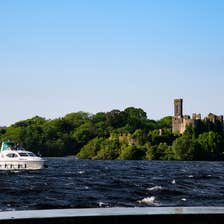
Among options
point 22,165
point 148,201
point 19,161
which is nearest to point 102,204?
point 148,201

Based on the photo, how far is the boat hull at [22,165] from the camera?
8900 centimetres

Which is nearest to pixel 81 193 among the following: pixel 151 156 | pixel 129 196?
pixel 129 196

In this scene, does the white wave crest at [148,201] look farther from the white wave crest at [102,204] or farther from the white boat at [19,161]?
the white boat at [19,161]

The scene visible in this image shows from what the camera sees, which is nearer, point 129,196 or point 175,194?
point 129,196

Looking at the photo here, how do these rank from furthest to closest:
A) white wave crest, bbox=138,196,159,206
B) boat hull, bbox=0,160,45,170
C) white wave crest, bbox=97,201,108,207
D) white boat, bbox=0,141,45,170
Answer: white boat, bbox=0,141,45,170 < boat hull, bbox=0,160,45,170 < white wave crest, bbox=138,196,159,206 < white wave crest, bbox=97,201,108,207

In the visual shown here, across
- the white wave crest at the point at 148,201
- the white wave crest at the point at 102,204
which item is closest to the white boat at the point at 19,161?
the white wave crest at the point at 148,201

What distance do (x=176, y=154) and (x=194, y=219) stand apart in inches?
7635

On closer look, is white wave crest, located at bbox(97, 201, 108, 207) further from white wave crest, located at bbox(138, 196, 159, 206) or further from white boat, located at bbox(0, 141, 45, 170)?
white boat, located at bbox(0, 141, 45, 170)

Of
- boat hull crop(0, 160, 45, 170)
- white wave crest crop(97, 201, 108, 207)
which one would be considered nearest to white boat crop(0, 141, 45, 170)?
boat hull crop(0, 160, 45, 170)

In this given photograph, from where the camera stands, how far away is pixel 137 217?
6137mm

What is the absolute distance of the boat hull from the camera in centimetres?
8900

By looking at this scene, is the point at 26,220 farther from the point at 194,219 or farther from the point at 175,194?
the point at 175,194

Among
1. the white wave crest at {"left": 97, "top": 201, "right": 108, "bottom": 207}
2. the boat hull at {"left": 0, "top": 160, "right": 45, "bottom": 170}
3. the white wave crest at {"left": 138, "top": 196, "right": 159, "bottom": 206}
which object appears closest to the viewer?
the white wave crest at {"left": 97, "top": 201, "right": 108, "bottom": 207}

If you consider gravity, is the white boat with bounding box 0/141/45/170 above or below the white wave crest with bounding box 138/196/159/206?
above
